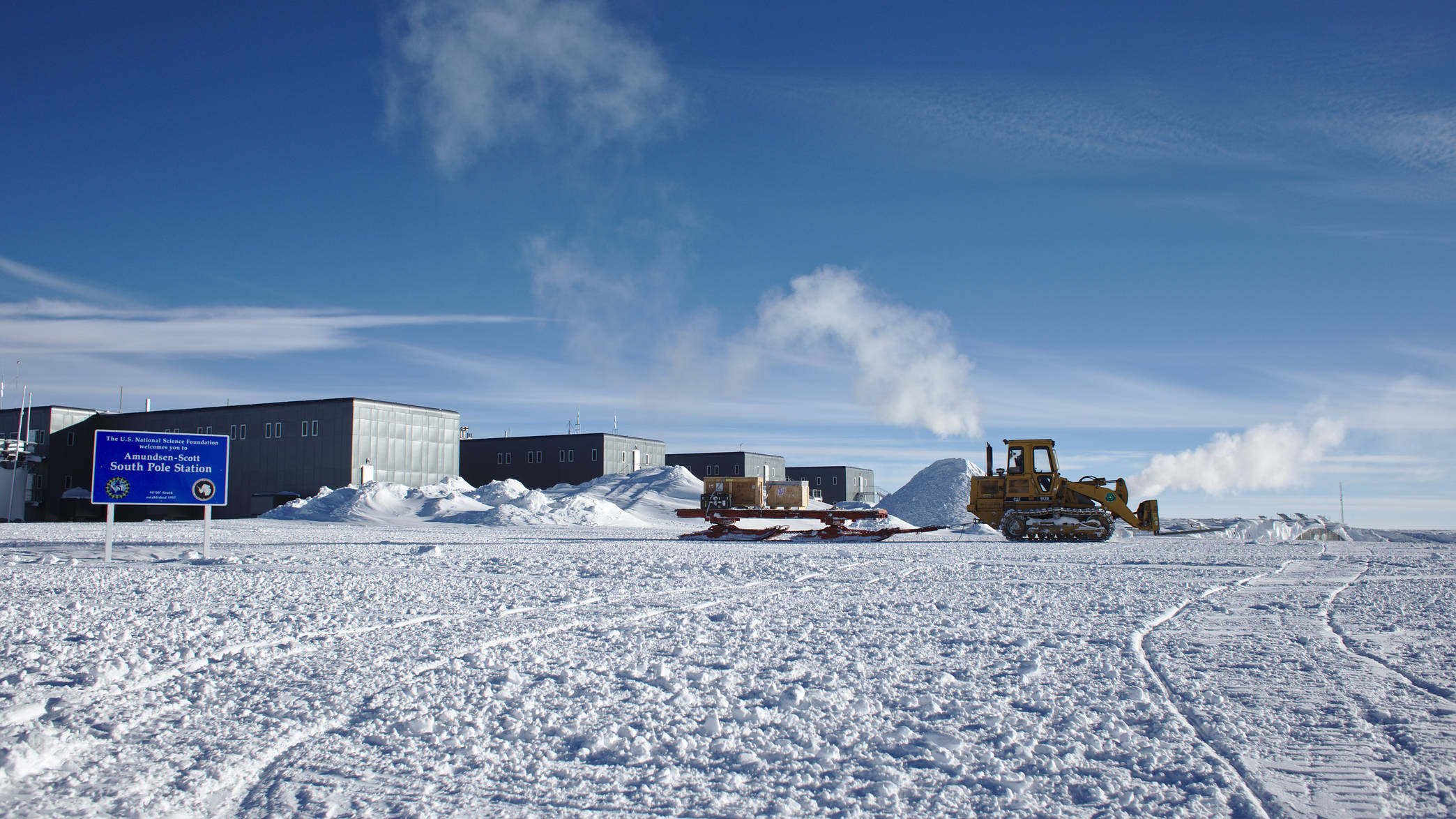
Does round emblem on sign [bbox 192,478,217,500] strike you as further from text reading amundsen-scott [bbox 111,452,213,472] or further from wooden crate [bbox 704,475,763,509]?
wooden crate [bbox 704,475,763,509]

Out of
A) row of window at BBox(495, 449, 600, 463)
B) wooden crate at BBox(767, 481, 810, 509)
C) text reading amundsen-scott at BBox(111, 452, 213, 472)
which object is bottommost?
wooden crate at BBox(767, 481, 810, 509)

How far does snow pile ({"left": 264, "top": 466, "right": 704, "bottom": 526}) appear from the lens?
4122 cm

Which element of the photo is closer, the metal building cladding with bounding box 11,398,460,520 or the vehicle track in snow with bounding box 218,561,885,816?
the vehicle track in snow with bounding box 218,561,885,816

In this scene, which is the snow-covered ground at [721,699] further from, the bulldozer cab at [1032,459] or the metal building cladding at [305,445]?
the metal building cladding at [305,445]

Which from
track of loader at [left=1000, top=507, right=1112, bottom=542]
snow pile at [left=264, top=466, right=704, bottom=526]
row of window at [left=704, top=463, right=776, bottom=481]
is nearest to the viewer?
track of loader at [left=1000, top=507, right=1112, bottom=542]

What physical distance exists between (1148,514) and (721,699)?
2623 centimetres

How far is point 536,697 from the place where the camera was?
19.6 feet

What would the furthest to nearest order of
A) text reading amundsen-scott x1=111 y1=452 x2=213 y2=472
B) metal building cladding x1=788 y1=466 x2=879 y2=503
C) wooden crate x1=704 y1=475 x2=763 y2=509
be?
1. metal building cladding x1=788 y1=466 x2=879 y2=503
2. wooden crate x1=704 y1=475 x2=763 y2=509
3. text reading amundsen-scott x1=111 y1=452 x2=213 y2=472

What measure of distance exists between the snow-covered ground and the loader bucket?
51.7ft

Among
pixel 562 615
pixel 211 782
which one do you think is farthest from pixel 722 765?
pixel 562 615

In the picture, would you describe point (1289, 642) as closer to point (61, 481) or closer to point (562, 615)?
point (562, 615)

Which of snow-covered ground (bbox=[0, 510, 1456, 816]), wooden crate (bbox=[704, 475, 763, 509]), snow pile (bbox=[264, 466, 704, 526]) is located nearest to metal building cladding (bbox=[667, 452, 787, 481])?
snow pile (bbox=[264, 466, 704, 526])

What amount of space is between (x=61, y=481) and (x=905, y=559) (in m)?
63.0

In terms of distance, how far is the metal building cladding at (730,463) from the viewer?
72438mm
